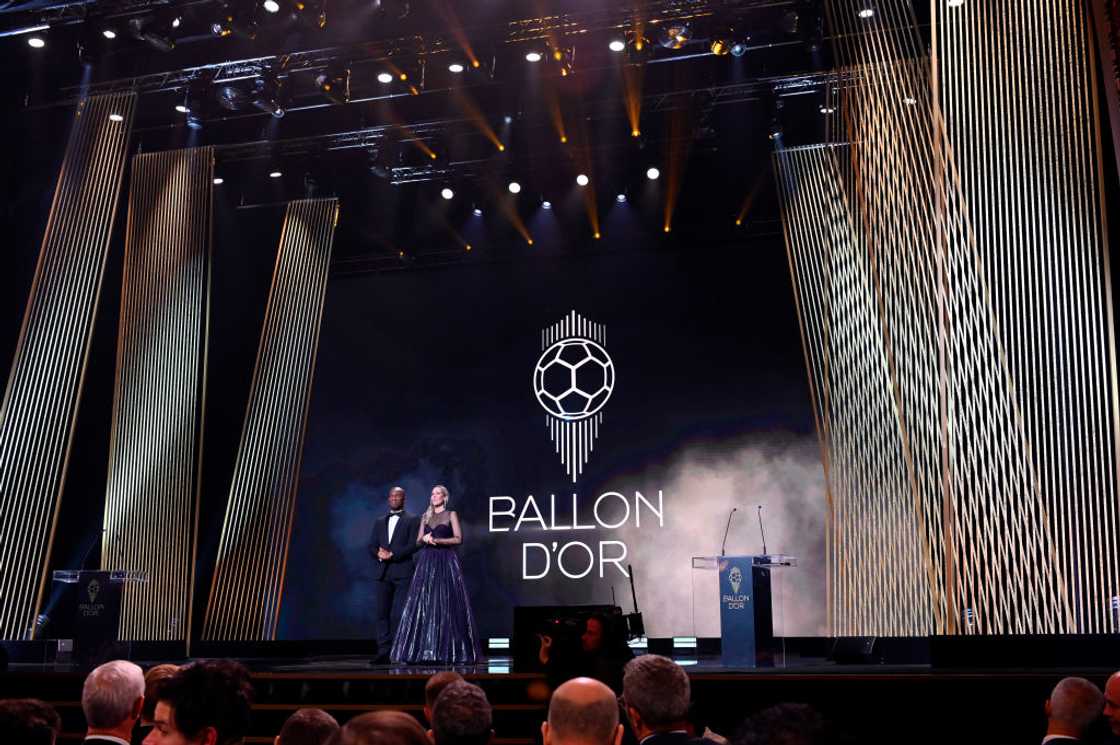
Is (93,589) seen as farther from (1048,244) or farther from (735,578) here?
(1048,244)

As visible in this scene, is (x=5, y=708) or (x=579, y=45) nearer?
(x=5, y=708)

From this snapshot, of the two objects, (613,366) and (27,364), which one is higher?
(613,366)

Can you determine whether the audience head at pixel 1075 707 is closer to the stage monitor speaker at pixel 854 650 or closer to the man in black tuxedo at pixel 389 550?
the stage monitor speaker at pixel 854 650

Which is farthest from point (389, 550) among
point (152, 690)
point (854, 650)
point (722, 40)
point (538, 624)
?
point (152, 690)

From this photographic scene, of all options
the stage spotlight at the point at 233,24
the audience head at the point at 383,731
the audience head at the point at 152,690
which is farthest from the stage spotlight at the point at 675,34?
the audience head at the point at 383,731

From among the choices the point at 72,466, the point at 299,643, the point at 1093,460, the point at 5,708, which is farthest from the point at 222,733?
the point at 299,643

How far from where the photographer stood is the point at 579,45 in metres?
8.83

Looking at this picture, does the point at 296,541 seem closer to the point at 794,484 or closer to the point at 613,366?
the point at 613,366

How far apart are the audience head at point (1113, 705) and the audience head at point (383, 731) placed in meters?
2.86

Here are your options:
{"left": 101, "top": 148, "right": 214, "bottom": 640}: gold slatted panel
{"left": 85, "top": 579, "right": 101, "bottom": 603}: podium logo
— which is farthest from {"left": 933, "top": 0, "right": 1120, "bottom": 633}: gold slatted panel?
{"left": 101, "top": 148, "right": 214, "bottom": 640}: gold slatted panel

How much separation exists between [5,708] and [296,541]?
401 inches

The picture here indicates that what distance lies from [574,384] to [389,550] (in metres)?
3.41

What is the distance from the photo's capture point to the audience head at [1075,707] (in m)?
3.35

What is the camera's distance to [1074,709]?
11.0 feet
